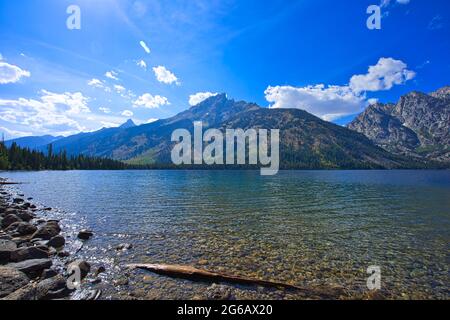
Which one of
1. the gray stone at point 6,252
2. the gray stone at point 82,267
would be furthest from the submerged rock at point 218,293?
the gray stone at point 6,252

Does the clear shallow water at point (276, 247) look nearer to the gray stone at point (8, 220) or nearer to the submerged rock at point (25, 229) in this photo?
the submerged rock at point (25, 229)

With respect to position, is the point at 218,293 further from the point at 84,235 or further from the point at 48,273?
the point at 84,235

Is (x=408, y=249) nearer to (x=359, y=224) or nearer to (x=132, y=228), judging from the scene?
(x=359, y=224)

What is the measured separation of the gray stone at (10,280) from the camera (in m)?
12.0

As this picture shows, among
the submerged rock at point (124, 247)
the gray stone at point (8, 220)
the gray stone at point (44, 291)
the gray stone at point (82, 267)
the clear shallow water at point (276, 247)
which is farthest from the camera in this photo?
the gray stone at point (8, 220)

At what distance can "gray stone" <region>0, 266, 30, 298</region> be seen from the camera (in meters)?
12.0

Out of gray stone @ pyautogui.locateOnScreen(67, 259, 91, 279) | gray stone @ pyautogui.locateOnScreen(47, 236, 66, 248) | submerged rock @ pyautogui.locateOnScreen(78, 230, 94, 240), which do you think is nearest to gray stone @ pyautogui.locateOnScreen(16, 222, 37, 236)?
gray stone @ pyautogui.locateOnScreen(47, 236, 66, 248)

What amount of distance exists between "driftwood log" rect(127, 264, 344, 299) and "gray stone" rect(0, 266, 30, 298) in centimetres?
586

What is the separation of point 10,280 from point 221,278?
11422 millimetres

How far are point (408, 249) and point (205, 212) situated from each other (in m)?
25.1

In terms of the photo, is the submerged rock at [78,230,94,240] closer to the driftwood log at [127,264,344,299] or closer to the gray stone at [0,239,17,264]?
the gray stone at [0,239,17,264]

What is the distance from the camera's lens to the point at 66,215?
33938 millimetres

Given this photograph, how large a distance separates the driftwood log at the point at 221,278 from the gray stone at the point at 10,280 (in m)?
5.86
